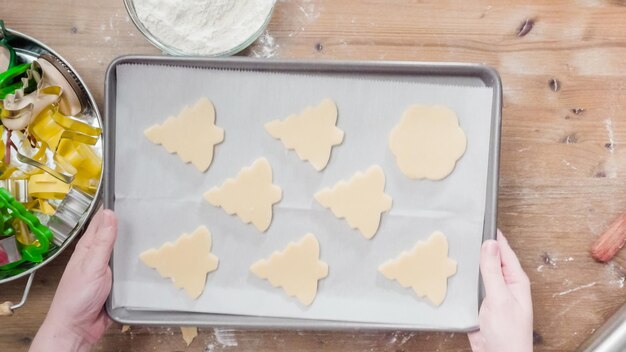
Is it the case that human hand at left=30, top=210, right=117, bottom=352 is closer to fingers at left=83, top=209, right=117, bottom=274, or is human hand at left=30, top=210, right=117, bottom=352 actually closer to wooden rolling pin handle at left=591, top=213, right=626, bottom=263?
fingers at left=83, top=209, right=117, bottom=274

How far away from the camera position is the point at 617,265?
2.76 ft

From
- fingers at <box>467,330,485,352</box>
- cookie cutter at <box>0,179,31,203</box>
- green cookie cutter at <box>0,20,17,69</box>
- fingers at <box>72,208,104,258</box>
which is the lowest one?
fingers at <box>467,330,485,352</box>

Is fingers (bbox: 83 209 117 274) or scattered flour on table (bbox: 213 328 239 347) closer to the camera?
fingers (bbox: 83 209 117 274)

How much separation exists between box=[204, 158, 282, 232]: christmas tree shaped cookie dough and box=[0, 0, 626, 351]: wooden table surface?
6.6 inches

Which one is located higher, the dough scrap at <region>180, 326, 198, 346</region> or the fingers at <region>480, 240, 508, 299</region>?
the fingers at <region>480, 240, 508, 299</region>

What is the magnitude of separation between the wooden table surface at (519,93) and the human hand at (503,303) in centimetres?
10

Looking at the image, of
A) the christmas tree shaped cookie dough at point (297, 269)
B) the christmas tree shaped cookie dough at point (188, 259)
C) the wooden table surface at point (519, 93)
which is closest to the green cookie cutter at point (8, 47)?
the wooden table surface at point (519, 93)

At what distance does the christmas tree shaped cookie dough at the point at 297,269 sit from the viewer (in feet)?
2.54

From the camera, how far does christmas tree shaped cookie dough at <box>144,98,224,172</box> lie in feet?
2.53

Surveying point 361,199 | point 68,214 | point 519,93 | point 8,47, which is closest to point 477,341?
point 361,199

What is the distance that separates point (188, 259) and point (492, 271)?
379 mm

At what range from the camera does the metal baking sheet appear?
755mm

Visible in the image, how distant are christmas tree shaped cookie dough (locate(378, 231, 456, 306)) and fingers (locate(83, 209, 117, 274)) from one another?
1.10 feet

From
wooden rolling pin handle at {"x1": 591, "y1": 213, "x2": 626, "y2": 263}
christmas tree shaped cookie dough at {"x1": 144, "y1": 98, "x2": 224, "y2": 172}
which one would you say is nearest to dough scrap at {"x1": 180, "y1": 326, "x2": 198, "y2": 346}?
christmas tree shaped cookie dough at {"x1": 144, "y1": 98, "x2": 224, "y2": 172}
